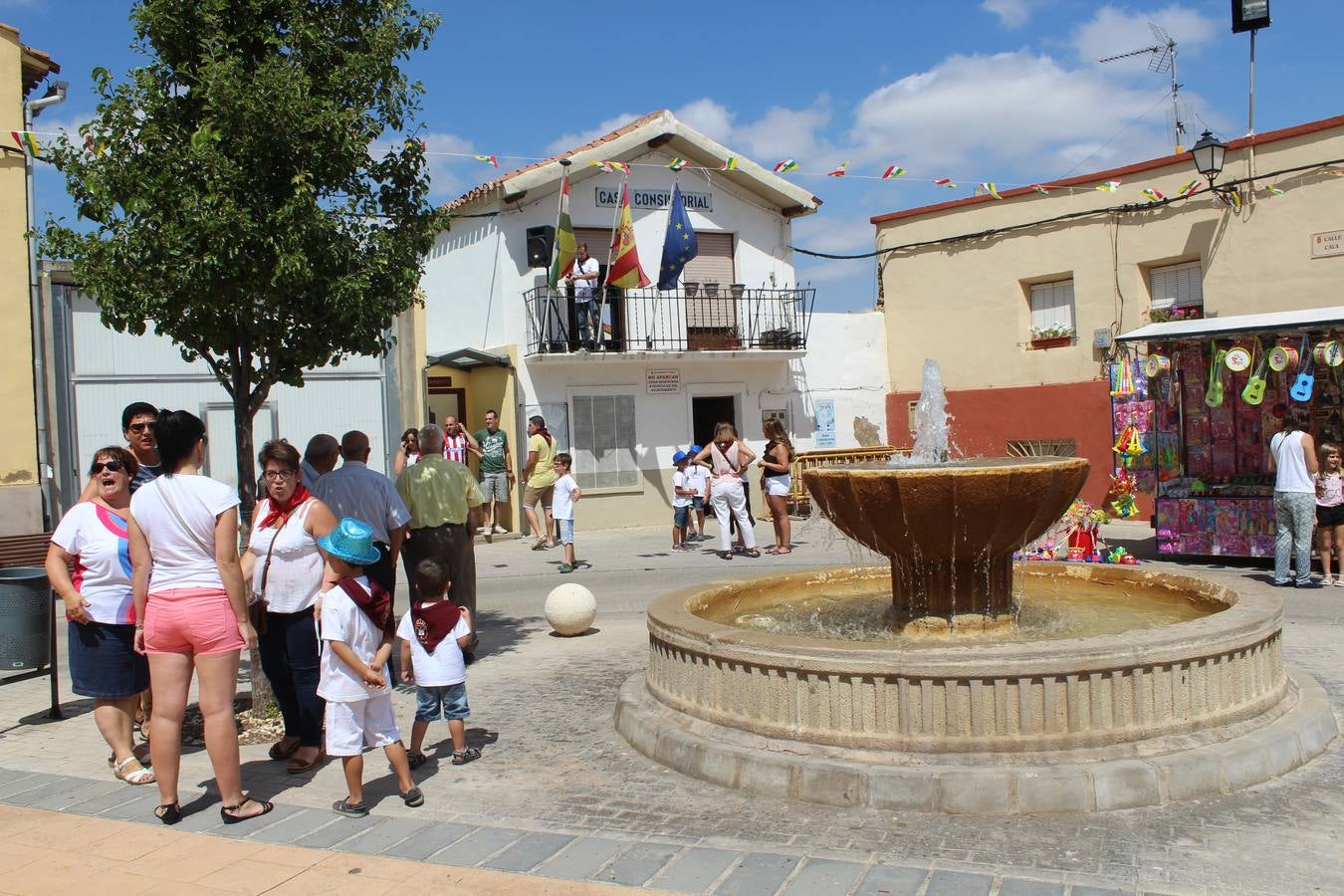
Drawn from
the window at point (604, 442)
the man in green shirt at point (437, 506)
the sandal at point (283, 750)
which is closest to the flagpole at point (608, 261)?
the window at point (604, 442)

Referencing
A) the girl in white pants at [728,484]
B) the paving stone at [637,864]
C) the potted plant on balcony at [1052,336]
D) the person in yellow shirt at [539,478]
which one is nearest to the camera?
the paving stone at [637,864]

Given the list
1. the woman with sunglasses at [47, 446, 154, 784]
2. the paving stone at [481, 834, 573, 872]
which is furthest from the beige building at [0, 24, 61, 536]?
the paving stone at [481, 834, 573, 872]

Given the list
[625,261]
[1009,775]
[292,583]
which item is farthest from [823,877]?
[625,261]

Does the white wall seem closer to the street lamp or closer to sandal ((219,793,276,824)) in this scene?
the street lamp

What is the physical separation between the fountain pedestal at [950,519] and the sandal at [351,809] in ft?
9.58

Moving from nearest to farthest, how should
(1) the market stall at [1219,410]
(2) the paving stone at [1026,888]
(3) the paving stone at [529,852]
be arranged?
(2) the paving stone at [1026,888] → (3) the paving stone at [529,852] → (1) the market stall at [1219,410]

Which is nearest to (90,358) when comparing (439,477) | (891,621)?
(439,477)

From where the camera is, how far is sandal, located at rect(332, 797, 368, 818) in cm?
498

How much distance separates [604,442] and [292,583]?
13.8 meters

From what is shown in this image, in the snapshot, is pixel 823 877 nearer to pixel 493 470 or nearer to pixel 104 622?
pixel 104 622

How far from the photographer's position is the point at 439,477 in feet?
25.6

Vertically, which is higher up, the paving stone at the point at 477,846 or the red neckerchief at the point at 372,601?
the red neckerchief at the point at 372,601

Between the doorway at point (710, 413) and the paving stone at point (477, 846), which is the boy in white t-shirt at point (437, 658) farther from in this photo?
the doorway at point (710, 413)

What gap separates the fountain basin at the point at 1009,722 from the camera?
15.3 feet
